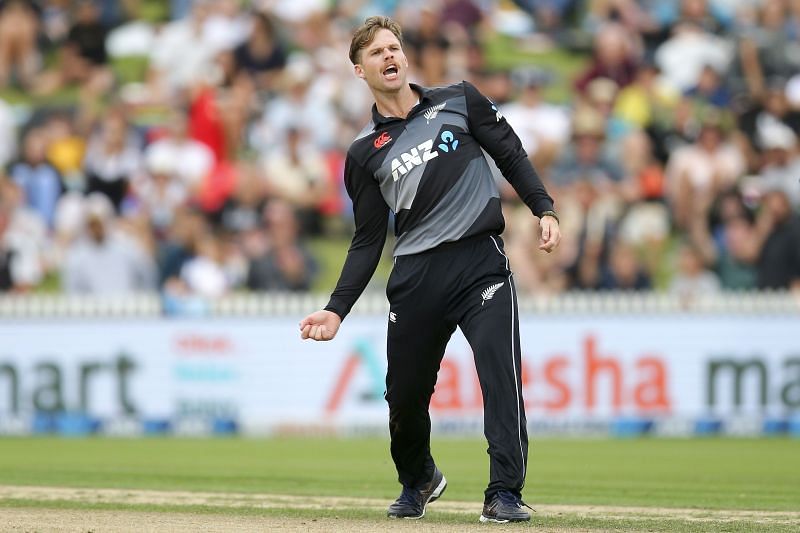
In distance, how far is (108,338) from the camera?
59.2 feet

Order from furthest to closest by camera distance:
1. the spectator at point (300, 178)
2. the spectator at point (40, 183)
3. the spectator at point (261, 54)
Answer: the spectator at point (261, 54) → the spectator at point (40, 183) → the spectator at point (300, 178)

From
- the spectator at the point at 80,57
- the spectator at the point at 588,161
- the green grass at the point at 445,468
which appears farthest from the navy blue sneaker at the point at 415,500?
the spectator at the point at 80,57

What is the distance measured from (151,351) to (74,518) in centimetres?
1006

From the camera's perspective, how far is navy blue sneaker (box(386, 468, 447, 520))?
26.8 feet

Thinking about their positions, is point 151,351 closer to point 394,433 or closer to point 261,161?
point 261,161

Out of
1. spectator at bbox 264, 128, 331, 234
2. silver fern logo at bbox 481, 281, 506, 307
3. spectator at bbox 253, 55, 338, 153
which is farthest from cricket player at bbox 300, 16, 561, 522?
spectator at bbox 253, 55, 338, 153

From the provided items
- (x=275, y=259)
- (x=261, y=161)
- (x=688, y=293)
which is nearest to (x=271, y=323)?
(x=275, y=259)

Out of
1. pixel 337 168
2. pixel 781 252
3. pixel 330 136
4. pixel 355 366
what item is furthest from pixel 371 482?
pixel 330 136

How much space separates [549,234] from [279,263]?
11.5 meters

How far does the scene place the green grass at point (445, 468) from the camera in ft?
33.2

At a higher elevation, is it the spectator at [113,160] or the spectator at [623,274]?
the spectator at [113,160]

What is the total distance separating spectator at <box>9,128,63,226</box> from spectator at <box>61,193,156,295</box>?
4.97 ft

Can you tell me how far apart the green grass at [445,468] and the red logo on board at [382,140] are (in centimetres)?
268

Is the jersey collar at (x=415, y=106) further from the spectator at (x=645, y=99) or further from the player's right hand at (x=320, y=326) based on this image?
the spectator at (x=645, y=99)
